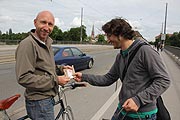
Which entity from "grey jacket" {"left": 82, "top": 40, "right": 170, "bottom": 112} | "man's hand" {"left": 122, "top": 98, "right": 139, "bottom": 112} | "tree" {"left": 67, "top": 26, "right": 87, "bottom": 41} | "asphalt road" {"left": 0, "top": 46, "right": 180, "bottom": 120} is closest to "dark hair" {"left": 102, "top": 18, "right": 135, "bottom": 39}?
"grey jacket" {"left": 82, "top": 40, "right": 170, "bottom": 112}

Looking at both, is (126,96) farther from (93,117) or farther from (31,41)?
(93,117)

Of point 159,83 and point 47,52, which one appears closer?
point 159,83

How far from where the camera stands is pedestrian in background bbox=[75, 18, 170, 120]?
7.49 feet

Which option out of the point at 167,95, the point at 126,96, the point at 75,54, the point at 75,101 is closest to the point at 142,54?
the point at 126,96

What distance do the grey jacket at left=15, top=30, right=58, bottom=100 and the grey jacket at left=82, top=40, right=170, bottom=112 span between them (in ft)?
2.36

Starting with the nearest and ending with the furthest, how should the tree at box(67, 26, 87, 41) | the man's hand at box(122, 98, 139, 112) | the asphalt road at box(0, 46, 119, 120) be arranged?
the man's hand at box(122, 98, 139, 112) → the asphalt road at box(0, 46, 119, 120) → the tree at box(67, 26, 87, 41)

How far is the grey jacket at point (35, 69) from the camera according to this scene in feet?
7.77

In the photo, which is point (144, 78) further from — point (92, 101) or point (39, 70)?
point (92, 101)

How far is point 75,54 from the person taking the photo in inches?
505

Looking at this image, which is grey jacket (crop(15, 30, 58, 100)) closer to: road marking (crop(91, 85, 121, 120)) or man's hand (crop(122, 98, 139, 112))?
man's hand (crop(122, 98, 139, 112))

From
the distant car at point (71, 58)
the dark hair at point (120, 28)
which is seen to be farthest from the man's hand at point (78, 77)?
the distant car at point (71, 58)

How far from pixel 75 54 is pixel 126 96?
10.4 m

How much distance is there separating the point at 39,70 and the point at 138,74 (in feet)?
3.12

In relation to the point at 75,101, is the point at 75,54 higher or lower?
higher
